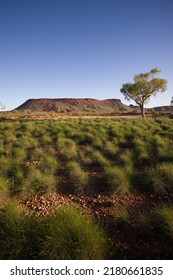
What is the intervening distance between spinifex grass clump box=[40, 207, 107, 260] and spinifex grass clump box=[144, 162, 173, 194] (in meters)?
2.36

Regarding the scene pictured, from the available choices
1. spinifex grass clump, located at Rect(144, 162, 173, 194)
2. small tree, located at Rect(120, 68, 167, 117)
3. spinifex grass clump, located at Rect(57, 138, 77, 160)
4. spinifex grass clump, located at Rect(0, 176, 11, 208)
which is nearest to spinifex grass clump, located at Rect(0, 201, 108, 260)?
spinifex grass clump, located at Rect(0, 176, 11, 208)

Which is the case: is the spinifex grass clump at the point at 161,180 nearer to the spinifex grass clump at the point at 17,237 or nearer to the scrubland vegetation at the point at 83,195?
the scrubland vegetation at the point at 83,195

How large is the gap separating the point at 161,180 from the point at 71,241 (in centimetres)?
304

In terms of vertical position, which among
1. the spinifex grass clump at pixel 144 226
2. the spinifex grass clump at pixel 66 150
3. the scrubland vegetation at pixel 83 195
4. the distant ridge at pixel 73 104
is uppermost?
the distant ridge at pixel 73 104

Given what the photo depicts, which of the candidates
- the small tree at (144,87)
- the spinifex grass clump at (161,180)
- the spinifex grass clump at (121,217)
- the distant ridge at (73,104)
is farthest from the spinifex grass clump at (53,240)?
the distant ridge at (73,104)

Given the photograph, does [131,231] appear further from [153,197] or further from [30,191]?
[30,191]

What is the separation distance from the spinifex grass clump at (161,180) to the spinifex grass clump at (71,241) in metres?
2.36

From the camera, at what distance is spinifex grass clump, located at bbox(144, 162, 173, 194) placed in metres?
4.87

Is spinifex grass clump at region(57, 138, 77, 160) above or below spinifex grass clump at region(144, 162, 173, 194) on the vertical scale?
above

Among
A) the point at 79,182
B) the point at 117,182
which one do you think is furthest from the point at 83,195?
the point at 117,182


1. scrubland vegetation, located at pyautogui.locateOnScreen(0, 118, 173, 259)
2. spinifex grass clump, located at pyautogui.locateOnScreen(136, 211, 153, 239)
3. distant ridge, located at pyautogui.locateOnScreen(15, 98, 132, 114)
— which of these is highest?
distant ridge, located at pyautogui.locateOnScreen(15, 98, 132, 114)

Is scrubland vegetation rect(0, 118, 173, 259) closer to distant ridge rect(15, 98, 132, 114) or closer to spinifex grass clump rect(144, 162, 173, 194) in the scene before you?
spinifex grass clump rect(144, 162, 173, 194)

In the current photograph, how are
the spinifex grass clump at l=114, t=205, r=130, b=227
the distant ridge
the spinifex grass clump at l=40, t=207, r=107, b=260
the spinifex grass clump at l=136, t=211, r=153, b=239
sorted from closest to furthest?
the spinifex grass clump at l=40, t=207, r=107, b=260
the spinifex grass clump at l=136, t=211, r=153, b=239
the spinifex grass clump at l=114, t=205, r=130, b=227
the distant ridge

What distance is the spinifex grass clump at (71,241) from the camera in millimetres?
2756
